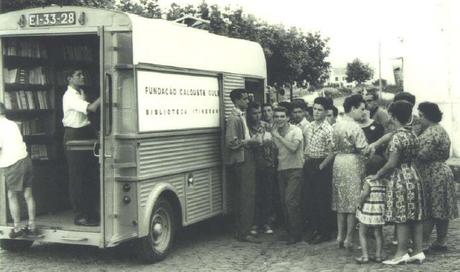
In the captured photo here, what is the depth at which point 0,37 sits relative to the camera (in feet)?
25.4

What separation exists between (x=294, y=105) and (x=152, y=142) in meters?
3.04

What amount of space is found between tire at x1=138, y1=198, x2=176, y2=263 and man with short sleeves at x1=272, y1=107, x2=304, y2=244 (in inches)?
68.9

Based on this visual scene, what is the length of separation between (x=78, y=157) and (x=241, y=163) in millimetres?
2385

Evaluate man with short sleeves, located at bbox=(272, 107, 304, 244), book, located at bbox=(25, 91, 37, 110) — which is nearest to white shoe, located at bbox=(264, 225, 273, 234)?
man with short sleeves, located at bbox=(272, 107, 304, 244)

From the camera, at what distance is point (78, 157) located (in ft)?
25.8

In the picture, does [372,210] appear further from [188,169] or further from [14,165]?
[14,165]

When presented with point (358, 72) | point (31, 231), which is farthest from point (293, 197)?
point (358, 72)

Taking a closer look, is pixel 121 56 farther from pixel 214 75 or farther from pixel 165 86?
pixel 214 75

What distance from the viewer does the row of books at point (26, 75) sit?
26.6 feet

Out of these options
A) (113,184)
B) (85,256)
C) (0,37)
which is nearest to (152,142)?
(113,184)

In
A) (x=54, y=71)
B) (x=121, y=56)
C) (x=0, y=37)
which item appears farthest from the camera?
(x=54, y=71)

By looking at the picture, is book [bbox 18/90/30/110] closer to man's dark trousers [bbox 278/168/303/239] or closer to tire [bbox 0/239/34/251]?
tire [bbox 0/239/34/251]

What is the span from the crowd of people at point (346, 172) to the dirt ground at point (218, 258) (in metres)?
0.21

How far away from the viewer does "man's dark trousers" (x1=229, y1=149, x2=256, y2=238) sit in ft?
29.8
